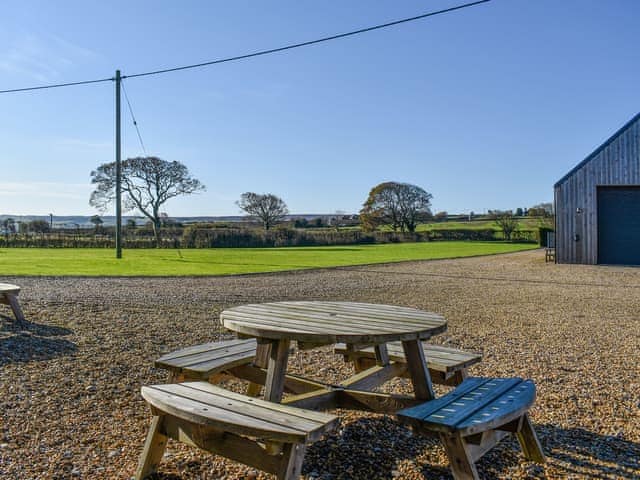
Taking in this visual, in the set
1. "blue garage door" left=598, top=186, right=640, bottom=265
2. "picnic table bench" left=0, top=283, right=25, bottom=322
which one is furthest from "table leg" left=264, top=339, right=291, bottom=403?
"blue garage door" left=598, top=186, right=640, bottom=265

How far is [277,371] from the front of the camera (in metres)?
2.84

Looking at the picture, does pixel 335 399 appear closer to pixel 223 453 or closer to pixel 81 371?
pixel 223 453

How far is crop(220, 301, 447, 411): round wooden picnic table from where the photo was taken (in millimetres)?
2625

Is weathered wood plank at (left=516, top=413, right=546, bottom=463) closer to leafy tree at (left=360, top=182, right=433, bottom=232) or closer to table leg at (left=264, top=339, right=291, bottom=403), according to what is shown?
table leg at (left=264, top=339, right=291, bottom=403)

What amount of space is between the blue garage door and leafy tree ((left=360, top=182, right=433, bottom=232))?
33287 millimetres

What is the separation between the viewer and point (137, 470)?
2.65 metres

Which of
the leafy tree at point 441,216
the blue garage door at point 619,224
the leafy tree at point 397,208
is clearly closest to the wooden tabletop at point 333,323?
the blue garage door at point 619,224

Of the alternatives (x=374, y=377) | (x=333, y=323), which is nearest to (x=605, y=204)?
(x=374, y=377)

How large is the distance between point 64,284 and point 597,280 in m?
13.1

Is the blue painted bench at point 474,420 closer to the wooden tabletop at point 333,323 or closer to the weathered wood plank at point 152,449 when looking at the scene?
the wooden tabletop at point 333,323

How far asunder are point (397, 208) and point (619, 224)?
34.1 metres

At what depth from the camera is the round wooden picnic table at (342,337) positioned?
2.62 meters

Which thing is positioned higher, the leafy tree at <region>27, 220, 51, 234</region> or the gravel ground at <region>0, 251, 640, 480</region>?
the leafy tree at <region>27, 220, 51, 234</region>

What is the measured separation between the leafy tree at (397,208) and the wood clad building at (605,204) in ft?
109
